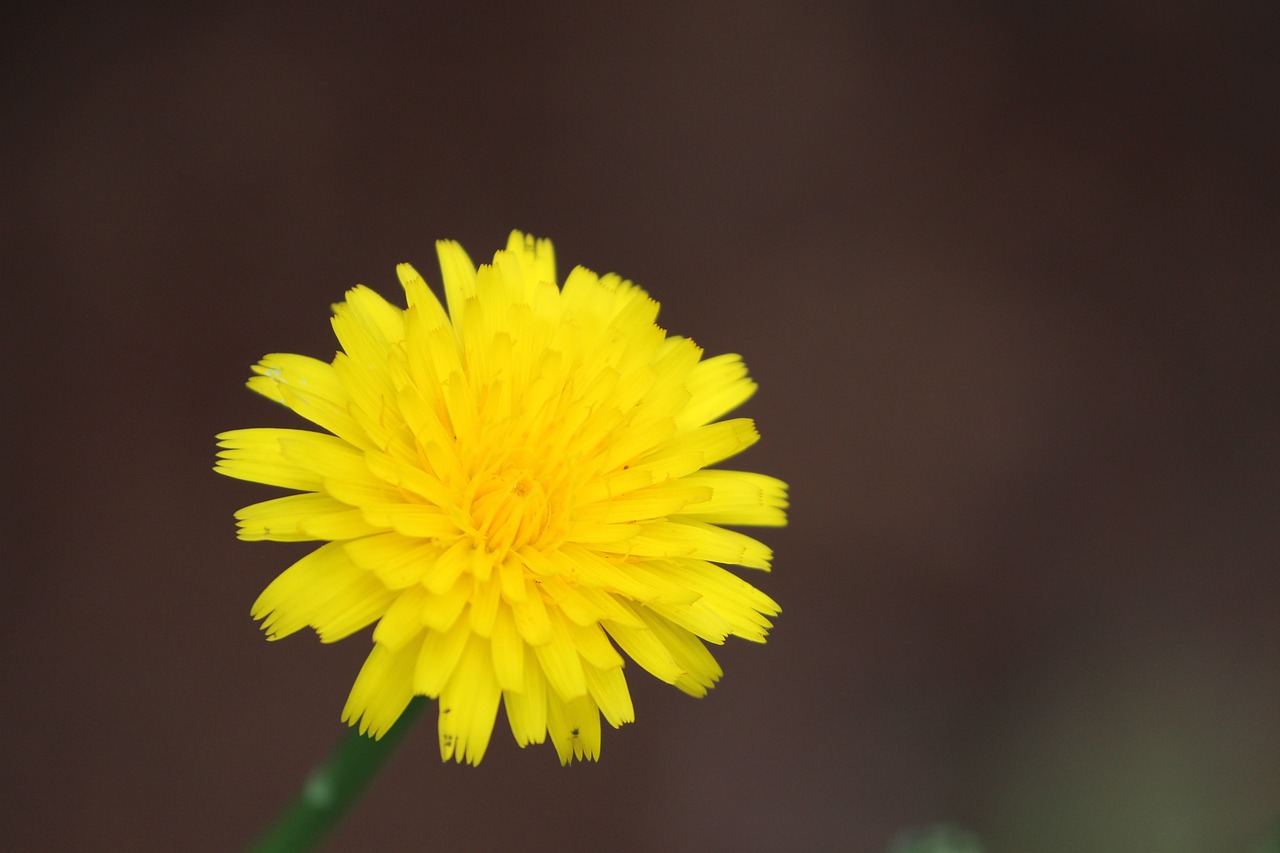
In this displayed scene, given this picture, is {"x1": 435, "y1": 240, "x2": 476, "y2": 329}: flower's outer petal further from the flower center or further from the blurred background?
the blurred background

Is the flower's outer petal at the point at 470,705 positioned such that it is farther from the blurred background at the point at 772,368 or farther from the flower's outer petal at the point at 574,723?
the blurred background at the point at 772,368

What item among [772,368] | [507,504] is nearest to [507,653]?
[507,504]

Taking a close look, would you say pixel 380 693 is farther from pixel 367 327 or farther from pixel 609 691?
pixel 367 327

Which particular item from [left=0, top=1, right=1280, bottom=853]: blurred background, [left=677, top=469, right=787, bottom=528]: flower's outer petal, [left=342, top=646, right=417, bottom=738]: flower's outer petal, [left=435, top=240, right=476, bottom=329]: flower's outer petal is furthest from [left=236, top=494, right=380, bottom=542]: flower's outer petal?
[left=0, top=1, right=1280, bottom=853]: blurred background

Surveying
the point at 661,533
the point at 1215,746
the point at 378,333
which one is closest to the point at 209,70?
the point at 378,333

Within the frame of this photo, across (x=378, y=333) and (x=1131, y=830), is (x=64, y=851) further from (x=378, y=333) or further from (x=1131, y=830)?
(x=1131, y=830)
